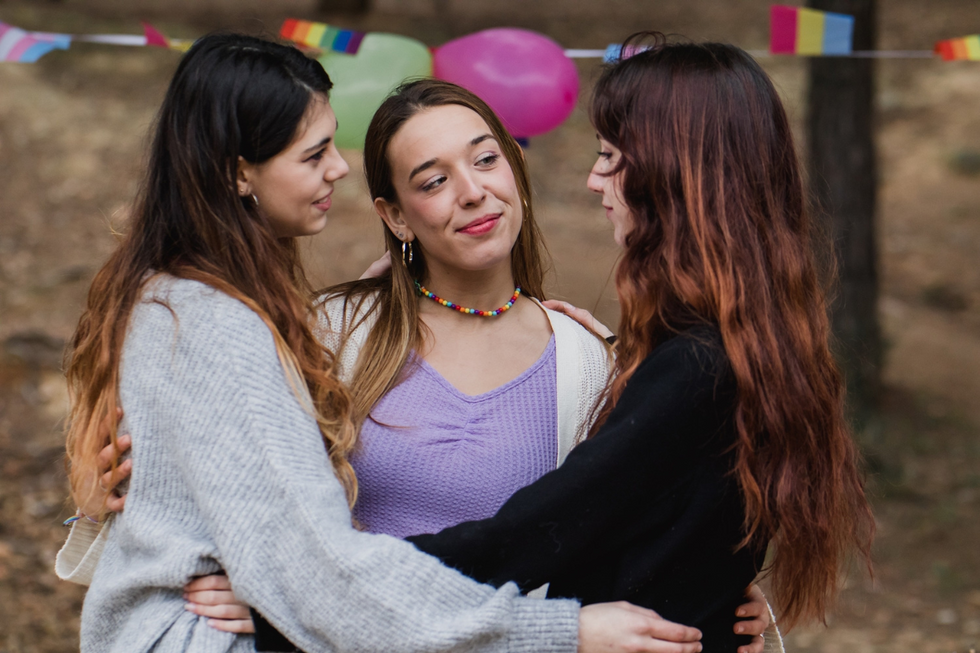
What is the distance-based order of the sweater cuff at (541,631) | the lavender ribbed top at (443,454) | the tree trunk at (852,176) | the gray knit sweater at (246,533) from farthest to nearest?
the tree trunk at (852,176), the lavender ribbed top at (443,454), the sweater cuff at (541,631), the gray knit sweater at (246,533)

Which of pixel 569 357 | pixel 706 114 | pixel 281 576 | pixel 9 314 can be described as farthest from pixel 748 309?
pixel 9 314

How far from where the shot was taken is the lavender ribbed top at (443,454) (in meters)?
2.06

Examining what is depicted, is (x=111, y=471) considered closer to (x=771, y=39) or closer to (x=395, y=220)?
(x=395, y=220)

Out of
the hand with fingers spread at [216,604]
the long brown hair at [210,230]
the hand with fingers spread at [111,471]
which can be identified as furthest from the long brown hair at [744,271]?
the hand with fingers spread at [111,471]

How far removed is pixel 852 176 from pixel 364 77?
3633mm

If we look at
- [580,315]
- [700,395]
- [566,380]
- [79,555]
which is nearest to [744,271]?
[700,395]

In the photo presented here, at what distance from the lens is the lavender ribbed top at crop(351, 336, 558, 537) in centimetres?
206

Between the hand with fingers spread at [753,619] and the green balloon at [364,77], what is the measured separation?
1746mm

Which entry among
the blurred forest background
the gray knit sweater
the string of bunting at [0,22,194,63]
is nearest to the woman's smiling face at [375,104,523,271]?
the blurred forest background

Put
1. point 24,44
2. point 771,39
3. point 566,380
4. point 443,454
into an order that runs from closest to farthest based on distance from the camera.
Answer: point 443,454 → point 566,380 → point 24,44 → point 771,39

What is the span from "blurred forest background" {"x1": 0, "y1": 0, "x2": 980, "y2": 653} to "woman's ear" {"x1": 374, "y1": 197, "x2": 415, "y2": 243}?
0.29 meters

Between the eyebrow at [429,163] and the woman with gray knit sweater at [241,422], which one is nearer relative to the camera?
the woman with gray knit sweater at [241,422]

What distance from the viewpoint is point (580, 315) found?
238cm

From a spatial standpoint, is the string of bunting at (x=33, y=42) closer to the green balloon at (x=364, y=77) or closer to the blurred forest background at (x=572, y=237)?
the green balloon at (x=364, y=77)
